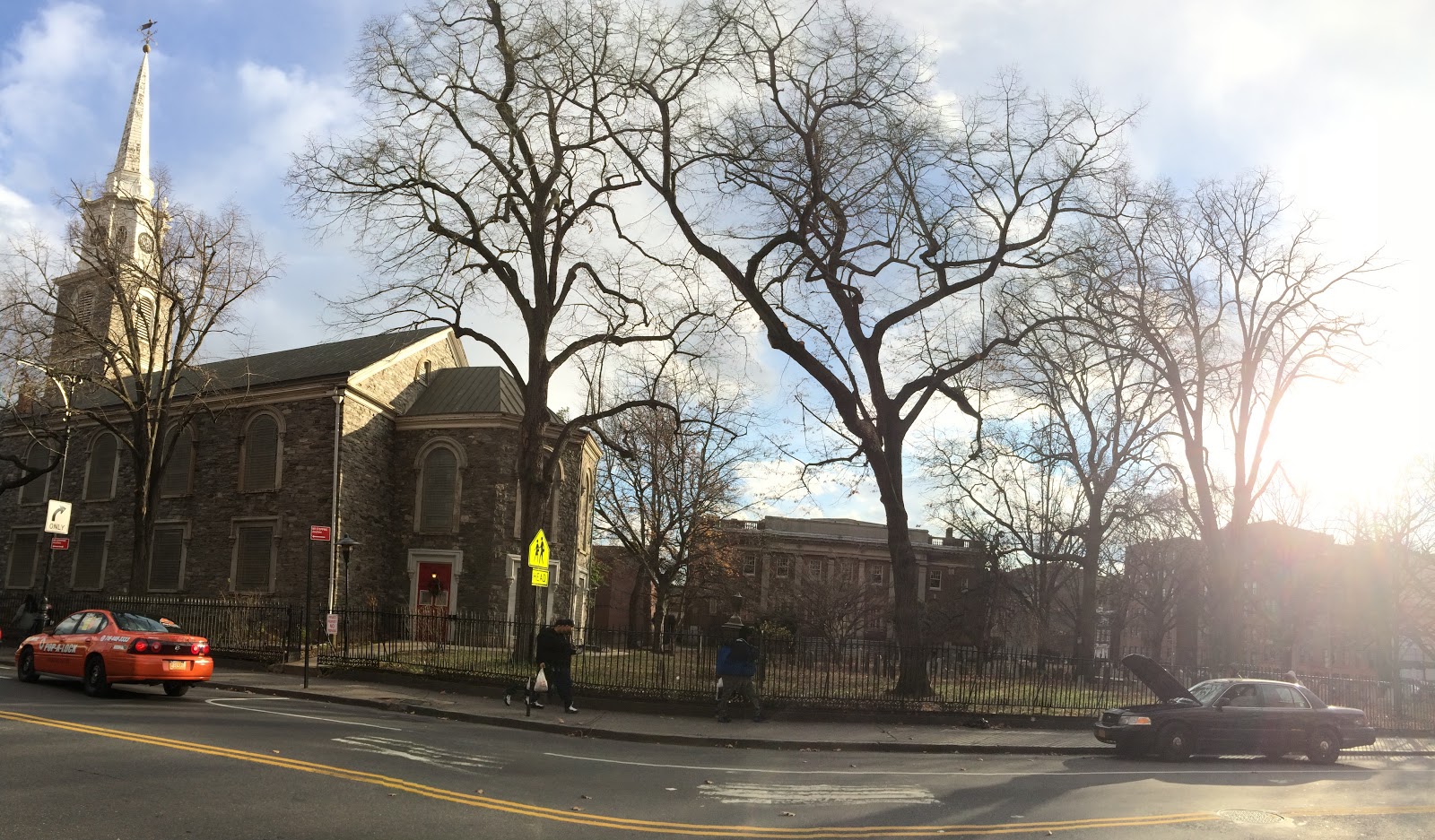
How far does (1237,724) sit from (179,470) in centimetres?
3440

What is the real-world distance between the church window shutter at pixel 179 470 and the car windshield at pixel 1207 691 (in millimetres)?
32923

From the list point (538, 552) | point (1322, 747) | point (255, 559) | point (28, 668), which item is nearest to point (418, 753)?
point (538, 552)

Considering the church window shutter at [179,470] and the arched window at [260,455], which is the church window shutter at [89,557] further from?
the arched window at [260,455]

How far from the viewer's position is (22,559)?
134 feet

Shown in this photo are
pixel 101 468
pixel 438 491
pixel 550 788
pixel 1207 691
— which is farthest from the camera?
pixel 101 468

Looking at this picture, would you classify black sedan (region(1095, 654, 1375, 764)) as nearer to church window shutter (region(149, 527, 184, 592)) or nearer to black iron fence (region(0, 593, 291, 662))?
black iron fence (region(0, 593, 291, 662))

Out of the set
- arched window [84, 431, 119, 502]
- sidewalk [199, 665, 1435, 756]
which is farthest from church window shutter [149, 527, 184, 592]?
sidewalk [199, 665, 1435, 756]

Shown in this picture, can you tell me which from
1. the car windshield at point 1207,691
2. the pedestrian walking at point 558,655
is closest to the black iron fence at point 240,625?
the pedestrian walking at point 558,655

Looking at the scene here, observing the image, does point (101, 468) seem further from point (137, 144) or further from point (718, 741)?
point (718, 741)

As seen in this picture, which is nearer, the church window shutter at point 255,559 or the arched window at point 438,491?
the church window shutter at point 255,559

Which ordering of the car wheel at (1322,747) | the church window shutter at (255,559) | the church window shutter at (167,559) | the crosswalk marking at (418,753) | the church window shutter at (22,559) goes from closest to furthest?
the crosswalk marking at (418,753), the car wheel at (1322,747), the church window shutter at (255,559), the church window shutter at (167,559), the church window shutter at (22,559)

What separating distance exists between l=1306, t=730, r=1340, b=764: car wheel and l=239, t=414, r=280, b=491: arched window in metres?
30.1

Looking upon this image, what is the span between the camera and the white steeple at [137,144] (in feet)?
141

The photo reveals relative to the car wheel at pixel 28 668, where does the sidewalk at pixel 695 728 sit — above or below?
below
